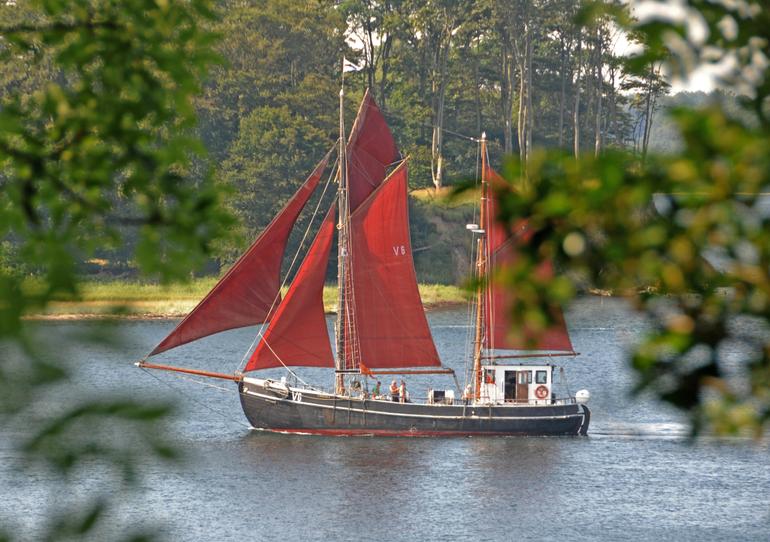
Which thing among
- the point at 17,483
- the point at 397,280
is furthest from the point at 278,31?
the point at 17,483

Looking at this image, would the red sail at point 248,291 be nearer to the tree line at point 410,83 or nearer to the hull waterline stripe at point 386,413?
the hull waterline stripe at point 386,413

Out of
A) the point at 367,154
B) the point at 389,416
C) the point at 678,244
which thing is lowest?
the point at 389,416

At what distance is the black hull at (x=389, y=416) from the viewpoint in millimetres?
41219

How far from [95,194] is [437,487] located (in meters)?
30.9

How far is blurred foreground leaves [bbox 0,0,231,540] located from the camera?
4328 mm

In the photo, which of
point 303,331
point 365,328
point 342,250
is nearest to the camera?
point 303,331

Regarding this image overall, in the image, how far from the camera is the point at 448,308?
239ft

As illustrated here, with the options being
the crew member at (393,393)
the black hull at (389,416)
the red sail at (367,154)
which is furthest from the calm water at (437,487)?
the red sail at (367,154)

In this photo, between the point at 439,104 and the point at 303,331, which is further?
the point at 439,104

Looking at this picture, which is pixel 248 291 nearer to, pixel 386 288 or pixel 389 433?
pixel 386 288

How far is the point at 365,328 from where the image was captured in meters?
40.6

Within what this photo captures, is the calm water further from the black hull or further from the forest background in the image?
the forest background

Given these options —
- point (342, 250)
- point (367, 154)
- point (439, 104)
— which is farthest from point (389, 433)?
point (439, 104)

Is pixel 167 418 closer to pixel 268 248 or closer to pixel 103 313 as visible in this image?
pixel 103 313
